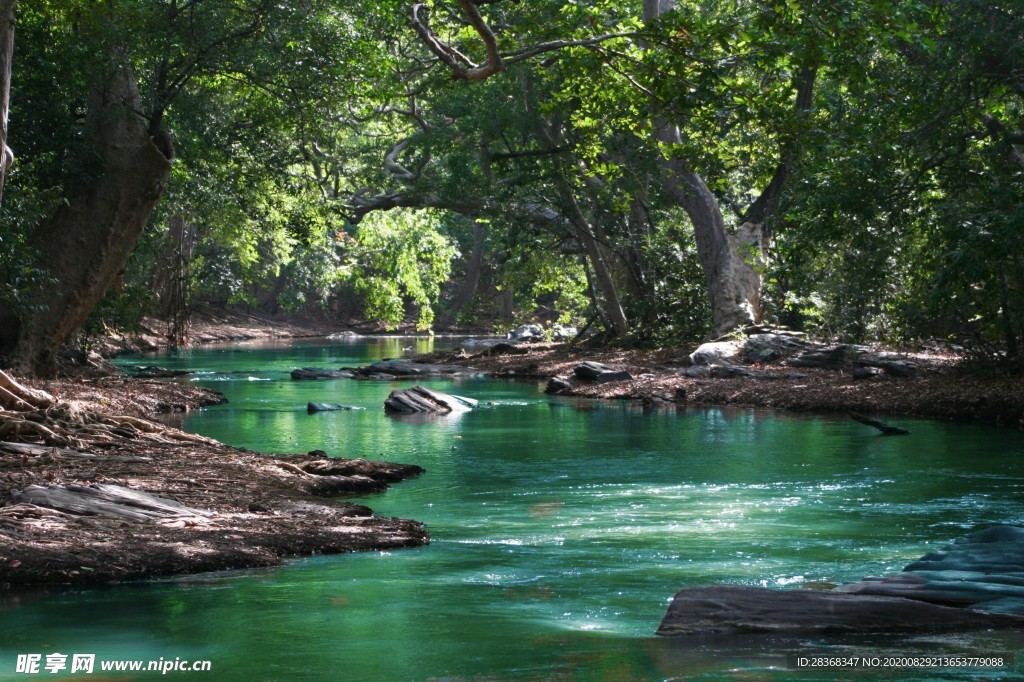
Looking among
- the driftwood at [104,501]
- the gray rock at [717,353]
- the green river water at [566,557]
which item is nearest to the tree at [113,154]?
the green river water at [566,557]

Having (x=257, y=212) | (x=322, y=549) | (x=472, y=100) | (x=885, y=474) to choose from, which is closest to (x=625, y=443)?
(x=885, y=474)

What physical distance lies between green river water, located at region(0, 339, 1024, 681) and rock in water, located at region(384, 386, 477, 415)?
2.44 metres

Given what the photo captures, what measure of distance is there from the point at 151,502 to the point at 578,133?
2200cm

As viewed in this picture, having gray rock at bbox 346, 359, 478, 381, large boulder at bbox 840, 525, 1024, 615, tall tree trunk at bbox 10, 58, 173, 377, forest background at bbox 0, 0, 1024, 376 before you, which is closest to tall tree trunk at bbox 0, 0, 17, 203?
forest background at bbox 0, 0, 1024, 376

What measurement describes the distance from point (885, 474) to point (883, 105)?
1029 cm

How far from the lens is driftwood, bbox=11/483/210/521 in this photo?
887 cm

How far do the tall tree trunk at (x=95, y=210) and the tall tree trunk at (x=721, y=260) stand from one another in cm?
1365

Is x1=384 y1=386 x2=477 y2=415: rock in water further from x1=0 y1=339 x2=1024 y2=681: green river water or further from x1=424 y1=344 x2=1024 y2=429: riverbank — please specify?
x1=424 y1=344 x2=1024 y2=429: riverbank

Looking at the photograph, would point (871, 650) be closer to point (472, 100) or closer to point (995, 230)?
point (995, 230)

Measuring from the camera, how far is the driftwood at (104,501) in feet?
29.1

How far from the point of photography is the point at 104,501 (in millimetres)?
9086

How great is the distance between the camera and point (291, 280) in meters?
59.6

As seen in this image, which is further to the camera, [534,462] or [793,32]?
[534,462]

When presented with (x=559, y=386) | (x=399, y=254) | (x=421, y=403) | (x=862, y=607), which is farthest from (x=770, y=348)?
(x=862, y=607)
